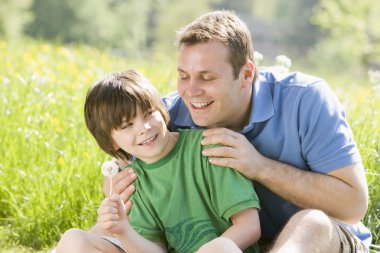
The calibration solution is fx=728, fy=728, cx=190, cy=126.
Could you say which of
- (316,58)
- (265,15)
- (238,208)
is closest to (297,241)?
(238,208)

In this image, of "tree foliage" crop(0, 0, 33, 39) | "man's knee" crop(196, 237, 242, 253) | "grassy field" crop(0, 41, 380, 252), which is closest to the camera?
"man's knee" crop(196, 237, 242, 253)

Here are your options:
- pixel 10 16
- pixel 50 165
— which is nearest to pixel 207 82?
pixel 50 165

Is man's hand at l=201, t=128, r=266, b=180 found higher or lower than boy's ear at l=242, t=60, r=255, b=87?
lower

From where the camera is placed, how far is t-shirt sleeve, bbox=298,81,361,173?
2.72 m

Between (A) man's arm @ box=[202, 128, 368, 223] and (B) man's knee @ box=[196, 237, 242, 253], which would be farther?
(A) man's arm @ box=[202, 128, 368, 223]

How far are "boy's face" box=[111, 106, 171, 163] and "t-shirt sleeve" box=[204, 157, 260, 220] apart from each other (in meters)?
0.21

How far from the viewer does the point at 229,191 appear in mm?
2617

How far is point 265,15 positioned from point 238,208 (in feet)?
210

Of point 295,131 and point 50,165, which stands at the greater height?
point 295,131

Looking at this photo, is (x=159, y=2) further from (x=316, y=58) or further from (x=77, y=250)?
(x=77, y=250)

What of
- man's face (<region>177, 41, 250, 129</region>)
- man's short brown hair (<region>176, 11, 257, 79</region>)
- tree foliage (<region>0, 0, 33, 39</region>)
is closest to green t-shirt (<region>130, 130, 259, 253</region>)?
man's face (<region>177, 41, 250, 129</region>)

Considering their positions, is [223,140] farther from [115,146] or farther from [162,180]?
[115,146]

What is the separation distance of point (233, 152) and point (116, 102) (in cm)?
47

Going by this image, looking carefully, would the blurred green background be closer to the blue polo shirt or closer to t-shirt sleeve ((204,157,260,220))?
the blue polo shirt
